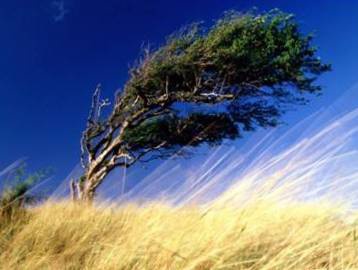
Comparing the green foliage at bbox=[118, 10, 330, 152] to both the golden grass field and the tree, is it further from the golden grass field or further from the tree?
the golden grass field

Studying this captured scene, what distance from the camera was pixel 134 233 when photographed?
3.67 m

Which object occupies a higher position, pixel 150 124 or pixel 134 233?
pixel 150 124

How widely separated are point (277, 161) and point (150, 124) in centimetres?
1579

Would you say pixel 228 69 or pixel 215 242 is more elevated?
pixel 228 69

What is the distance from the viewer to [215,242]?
286 centimetres

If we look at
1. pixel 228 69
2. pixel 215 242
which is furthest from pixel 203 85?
pixel 215 242

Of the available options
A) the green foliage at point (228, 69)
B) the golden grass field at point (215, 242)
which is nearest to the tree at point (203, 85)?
the green foliage at point (228, 69)

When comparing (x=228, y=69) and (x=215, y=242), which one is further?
(x=228, y=69)

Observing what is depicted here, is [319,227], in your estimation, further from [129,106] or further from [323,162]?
[129,106]

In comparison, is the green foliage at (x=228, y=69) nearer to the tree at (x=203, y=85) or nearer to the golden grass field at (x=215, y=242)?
the tree at (x=203, y=85)

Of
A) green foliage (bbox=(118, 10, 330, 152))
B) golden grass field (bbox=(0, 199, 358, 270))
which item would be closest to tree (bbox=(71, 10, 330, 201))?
green foliage (bbox=(118, 10, 330, 152))

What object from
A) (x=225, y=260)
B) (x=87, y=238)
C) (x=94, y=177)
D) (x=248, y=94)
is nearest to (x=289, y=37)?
(x=248, y=94)

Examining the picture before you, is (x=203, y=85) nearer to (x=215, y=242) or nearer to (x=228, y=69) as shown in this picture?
(x=228, y=69)

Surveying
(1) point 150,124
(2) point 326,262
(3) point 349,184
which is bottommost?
(2) point 326,262
